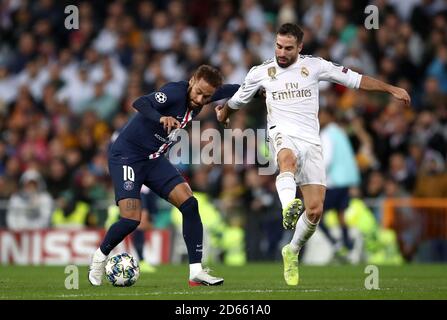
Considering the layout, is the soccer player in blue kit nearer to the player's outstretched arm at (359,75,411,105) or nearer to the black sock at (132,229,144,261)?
the player's outstretched arm at (359,75,411,105)

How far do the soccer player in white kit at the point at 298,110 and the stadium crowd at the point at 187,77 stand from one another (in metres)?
6.97

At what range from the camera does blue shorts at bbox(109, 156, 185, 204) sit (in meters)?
11.4

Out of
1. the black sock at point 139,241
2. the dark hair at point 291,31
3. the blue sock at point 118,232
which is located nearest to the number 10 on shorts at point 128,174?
the blue sock at point 118,232

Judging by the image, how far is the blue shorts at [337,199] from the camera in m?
17.8

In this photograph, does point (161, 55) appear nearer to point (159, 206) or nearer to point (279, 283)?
point (159, 206)

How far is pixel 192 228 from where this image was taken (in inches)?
448

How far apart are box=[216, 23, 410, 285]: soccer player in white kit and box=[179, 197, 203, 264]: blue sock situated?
34.0 inches

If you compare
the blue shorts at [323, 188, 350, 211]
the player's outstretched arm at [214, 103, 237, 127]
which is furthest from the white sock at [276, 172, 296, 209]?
the blue shorts at [323, 188, 350, 211]

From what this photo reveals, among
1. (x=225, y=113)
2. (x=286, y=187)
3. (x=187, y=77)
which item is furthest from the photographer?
(x=187, y=77)

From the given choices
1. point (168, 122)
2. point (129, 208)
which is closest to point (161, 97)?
point (168, 122)

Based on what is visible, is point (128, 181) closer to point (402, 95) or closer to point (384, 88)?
point (384, 88)

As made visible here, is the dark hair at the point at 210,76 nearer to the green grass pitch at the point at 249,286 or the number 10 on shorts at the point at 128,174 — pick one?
the number 10 on shorts at the point at 128,174

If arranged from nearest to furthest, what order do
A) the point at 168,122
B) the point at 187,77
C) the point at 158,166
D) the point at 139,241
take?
the point at 168,122 → the point at 158,166 → the point at 139,241 → the point at 187,77

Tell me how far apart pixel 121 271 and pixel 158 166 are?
3.70 ft
